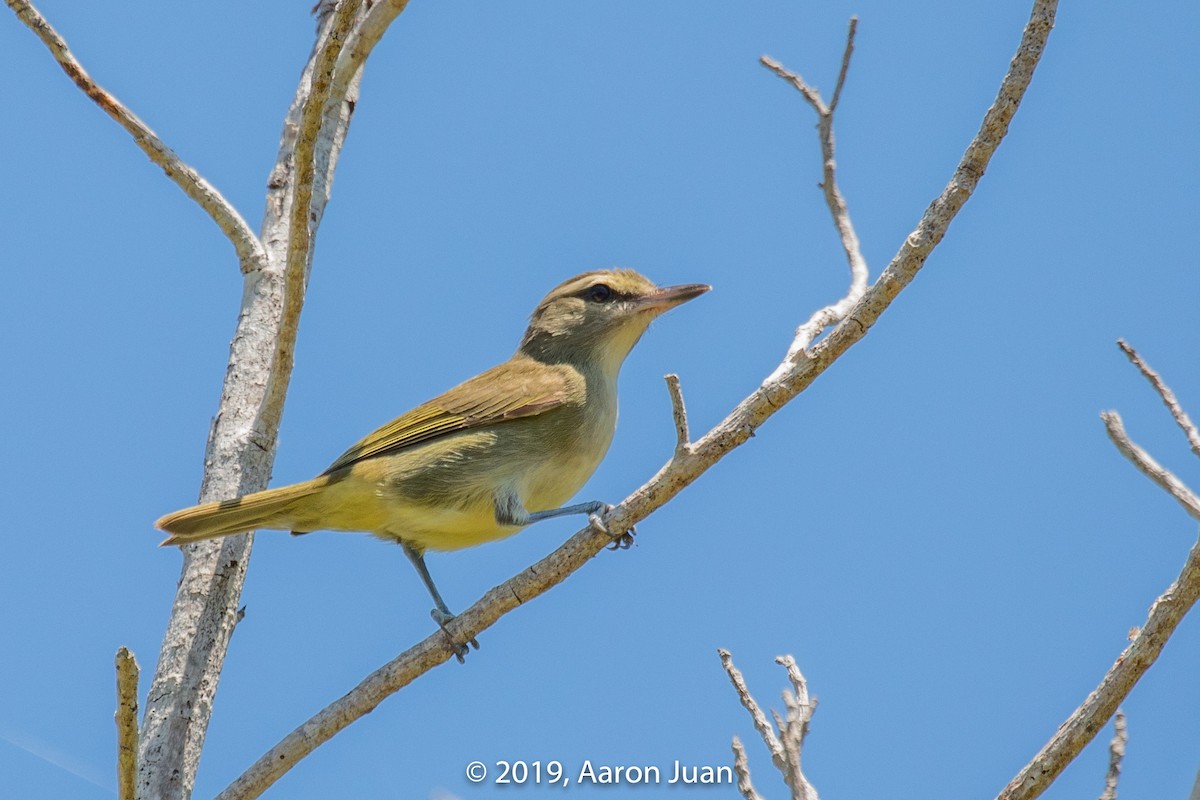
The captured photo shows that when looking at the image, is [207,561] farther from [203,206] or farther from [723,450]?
[723,450]

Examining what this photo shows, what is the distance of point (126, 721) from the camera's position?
10.9 feet

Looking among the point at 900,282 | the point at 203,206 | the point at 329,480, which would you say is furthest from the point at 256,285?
the point at 900,282

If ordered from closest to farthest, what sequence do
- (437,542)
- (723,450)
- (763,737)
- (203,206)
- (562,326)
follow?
(763,737) < (723,450) < (203,206) < (437,542) < (562,326)

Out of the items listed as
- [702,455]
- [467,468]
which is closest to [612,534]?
[702,455]

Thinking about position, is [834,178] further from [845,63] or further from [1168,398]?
[1168,398]

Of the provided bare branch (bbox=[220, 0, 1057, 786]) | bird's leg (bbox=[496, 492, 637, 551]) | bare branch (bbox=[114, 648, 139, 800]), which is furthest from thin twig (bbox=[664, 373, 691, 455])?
bare branch (bbox=[114, 648, 139, 800])

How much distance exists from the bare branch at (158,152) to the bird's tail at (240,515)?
1.04m

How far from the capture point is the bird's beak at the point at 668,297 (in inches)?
261

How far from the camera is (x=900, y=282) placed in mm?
4117

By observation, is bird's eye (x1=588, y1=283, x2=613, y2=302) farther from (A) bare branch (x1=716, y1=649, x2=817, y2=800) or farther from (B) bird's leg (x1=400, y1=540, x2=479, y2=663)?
(A) bare branch (x1=716, y1=649, x2=817, y2=800)

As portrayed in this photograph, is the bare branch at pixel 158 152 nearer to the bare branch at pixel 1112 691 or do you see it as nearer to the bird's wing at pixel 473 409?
the bird's wing at pixel 473 409

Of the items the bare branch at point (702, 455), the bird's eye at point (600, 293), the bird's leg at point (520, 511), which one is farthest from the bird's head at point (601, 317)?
the bare branch at point (702, 455)

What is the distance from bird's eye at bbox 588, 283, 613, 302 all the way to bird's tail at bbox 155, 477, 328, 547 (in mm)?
2093

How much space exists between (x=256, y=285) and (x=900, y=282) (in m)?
2.91
